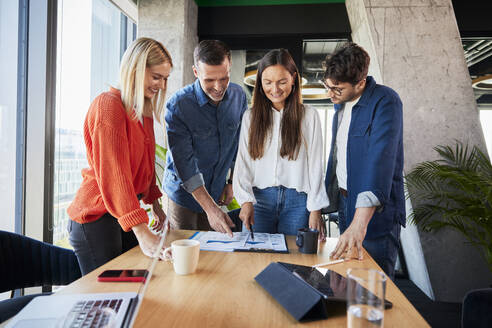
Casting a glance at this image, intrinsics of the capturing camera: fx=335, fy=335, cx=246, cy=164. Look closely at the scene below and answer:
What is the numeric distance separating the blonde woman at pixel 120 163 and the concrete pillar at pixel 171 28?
212cm

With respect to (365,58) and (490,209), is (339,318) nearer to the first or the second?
(365,58)

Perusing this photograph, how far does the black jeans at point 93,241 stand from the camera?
1.24 meters

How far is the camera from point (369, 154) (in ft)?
4.42

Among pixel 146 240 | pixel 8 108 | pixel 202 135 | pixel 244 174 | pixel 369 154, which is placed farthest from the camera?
pixel 8 108

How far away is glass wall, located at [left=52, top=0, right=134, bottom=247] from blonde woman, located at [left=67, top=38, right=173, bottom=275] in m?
1.17

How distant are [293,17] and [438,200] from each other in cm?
244

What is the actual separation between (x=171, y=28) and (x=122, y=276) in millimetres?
3228

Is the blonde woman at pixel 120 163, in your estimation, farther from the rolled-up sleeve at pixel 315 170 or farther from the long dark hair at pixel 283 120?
the rolled-up sleeve at pixel 315 170

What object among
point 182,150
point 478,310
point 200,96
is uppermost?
point 200,96

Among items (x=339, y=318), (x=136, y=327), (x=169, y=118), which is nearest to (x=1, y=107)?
(x=169, y=118)

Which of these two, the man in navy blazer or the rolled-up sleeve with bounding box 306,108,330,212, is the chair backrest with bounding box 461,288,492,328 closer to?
the man in navy blazer

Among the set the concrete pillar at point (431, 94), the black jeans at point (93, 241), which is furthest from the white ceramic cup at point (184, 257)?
the concrete pillar at point (431, 94)

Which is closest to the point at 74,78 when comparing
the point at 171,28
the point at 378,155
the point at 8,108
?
the point at 8,108

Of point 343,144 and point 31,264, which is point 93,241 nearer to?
point 31,264
